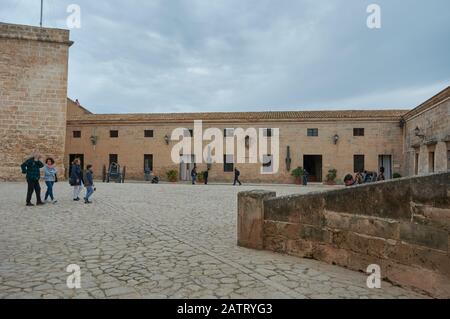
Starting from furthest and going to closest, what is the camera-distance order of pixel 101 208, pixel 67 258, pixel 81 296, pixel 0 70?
pixel 0 70 → pixel 101 208 → pixel 67 258 → pixel 81 296

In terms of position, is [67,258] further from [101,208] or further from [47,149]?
[47,149]

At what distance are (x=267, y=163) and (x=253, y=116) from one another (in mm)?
3858

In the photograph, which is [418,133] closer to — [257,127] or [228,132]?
[257,127]

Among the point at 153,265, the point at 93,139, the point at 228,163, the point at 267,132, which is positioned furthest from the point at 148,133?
the point at 153,265

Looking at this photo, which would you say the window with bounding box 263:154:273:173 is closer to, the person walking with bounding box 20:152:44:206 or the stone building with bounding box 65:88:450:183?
the stone building with bounding box 65:88:450:183

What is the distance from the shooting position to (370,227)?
3.77 metres

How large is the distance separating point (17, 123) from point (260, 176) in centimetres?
1686

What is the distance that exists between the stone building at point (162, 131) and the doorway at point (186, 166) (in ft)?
0.27

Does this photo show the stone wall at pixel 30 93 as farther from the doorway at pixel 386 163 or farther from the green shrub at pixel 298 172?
the doorway at pixel 386 163

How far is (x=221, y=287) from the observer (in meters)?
3.41

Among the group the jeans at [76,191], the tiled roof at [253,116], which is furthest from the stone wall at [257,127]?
the jeans at [76,191]

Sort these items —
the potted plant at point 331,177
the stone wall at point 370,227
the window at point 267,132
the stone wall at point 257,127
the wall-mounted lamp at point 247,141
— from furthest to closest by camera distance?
the wall-mounted lamp at point 247,141 < the window at point 267,132 < the potted plant at point 331,177 < the stone wall at point 257,127 < the stone wall at point 370,227

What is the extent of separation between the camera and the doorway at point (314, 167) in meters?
26.3
